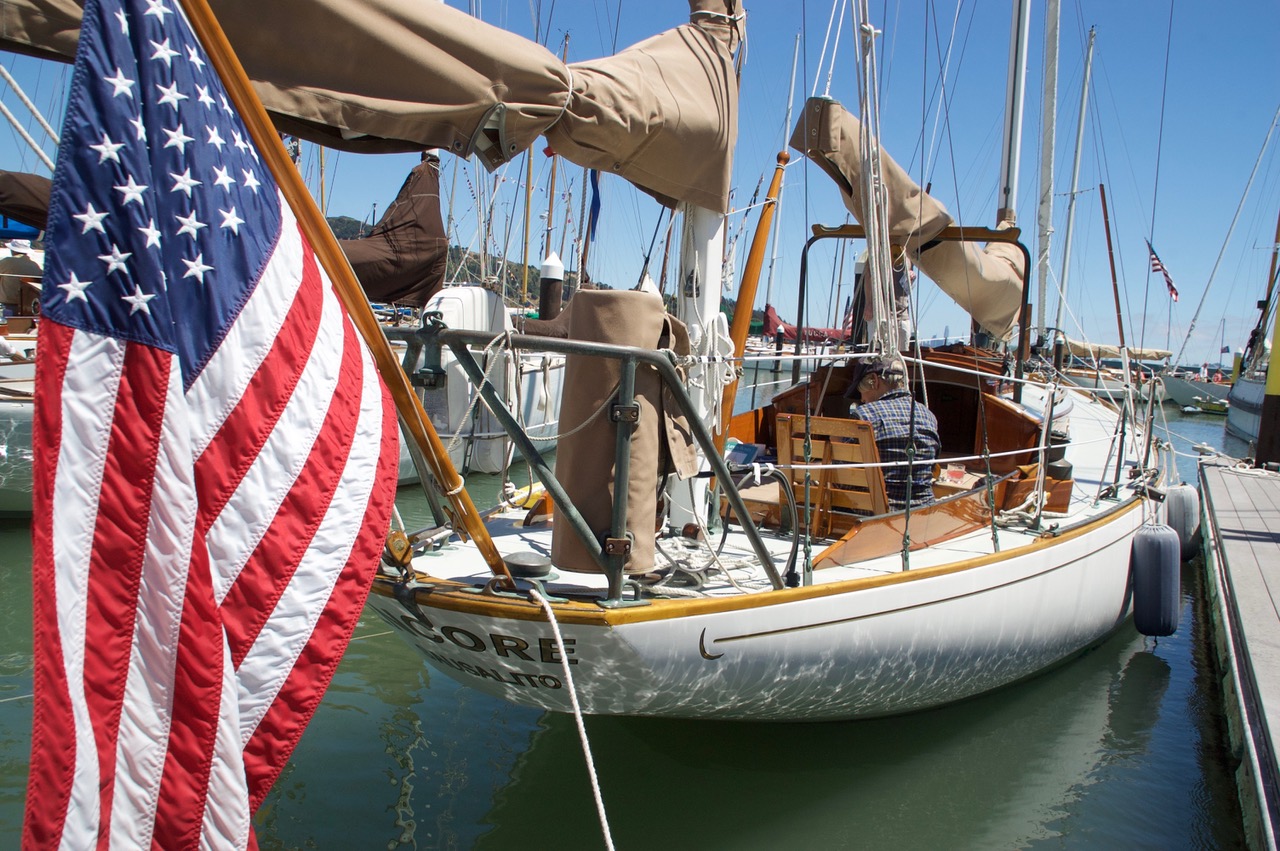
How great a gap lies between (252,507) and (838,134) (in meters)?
4.65

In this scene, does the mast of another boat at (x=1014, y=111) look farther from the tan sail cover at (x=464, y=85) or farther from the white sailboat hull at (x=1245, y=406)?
the white sailboat hull at (x=1245, y=406)

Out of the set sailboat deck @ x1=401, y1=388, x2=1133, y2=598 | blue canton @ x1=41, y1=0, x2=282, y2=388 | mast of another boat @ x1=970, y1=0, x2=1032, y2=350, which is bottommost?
sailboat deck @ x1=401, y1=388, x2=1133, y2=598

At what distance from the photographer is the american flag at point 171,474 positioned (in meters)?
2.22

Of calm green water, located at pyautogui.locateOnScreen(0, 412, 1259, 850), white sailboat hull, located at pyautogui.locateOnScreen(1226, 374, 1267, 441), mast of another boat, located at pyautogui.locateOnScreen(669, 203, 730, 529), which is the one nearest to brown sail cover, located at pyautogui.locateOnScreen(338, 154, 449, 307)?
calm green water, located at pyautogui.locateOnScreen(0, 412, 1259, 850)

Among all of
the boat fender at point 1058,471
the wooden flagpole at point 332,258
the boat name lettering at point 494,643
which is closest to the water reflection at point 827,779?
the boat name lettering at point 494,643

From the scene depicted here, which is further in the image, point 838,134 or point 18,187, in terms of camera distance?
point 18,187

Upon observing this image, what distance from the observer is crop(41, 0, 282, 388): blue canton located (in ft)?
7.40

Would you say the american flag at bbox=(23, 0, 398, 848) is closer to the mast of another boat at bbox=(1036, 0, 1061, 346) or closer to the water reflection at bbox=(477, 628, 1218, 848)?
the water reflection at bbox=(477, 628, 1218, 848)

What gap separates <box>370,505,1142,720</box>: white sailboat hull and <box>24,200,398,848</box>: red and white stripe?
1.03m

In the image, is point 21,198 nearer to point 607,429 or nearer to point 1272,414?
point 607,429

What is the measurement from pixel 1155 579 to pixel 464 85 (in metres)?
6.08

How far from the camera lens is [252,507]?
8.32 feet

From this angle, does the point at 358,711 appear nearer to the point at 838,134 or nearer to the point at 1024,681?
the point at 1024,681

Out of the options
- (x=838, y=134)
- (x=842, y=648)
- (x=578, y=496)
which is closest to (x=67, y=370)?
(x=578, y=496)
